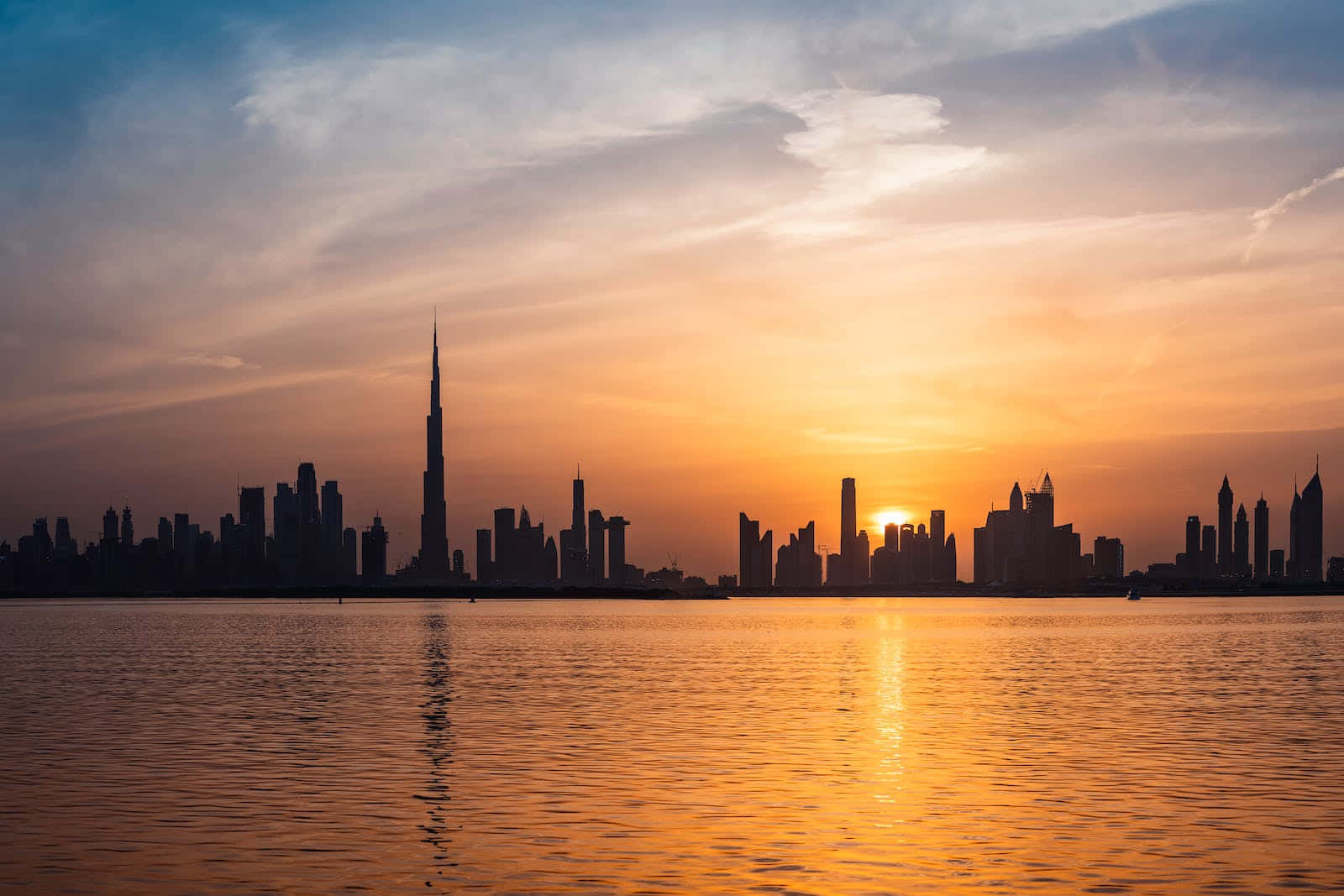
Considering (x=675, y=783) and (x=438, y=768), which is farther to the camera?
(x=438, y=768)

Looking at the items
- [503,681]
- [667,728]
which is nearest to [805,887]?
[667,728]

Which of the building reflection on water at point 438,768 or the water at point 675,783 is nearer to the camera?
the water at point 675,783

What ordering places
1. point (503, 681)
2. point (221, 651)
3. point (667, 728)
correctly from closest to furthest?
point (667, 728)
point (503, 681)
point (221, 651)

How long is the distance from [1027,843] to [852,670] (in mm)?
69522

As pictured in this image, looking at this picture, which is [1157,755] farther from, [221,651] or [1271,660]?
[221,651]

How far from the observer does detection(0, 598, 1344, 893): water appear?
97.1ft

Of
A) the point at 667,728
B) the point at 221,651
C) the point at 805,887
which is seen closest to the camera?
the point at 805,887

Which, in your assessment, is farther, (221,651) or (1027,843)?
(221,651)

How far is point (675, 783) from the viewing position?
42438 millimetres

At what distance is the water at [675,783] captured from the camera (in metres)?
29.6

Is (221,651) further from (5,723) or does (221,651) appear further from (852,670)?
(5,723)

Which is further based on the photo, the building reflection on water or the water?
the building reflection on water

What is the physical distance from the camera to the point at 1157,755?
49.4 m

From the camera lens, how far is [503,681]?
90.2 meters
